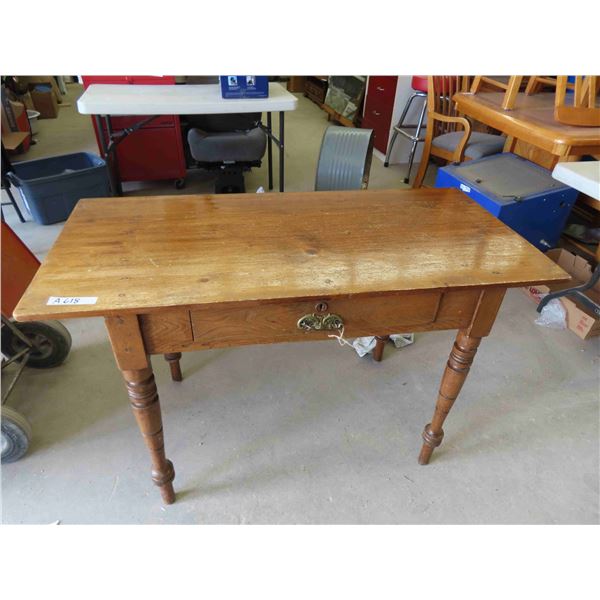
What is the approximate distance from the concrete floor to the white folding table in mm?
1165

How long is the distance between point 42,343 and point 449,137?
273 centimetres

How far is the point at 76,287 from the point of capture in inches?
32.8

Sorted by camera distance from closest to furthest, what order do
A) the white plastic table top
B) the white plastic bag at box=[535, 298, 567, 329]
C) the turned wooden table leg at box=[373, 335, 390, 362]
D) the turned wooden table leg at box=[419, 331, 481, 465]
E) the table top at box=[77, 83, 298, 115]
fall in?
the turned wooden table leg at box=[419, 331, 481, 465] < the white plastic table top < the turned wooden table leg at box=[373, 335, 390, 362] < the white plastic bag at box=[535, 298, 567, 329] < the table top at box=[77, 83, 298, 115]

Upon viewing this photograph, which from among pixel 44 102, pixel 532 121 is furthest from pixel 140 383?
pixel 44 102

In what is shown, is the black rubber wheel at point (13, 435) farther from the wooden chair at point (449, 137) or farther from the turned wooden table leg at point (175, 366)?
the wooden chair at point (449, 137)

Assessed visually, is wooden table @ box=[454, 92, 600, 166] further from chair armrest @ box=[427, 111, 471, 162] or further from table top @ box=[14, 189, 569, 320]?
table top @ box=[14, 189, 569, 320]

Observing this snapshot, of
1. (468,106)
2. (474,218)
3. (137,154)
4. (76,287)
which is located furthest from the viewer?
(137,154)

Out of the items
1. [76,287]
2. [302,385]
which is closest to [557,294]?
[302,385]

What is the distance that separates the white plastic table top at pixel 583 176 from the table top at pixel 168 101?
1.50 m

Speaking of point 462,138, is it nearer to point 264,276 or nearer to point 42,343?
point 264,276

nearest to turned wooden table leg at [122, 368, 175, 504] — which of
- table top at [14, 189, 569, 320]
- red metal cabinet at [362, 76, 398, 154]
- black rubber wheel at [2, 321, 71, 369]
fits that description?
table top at [14, 189, 569, 320]

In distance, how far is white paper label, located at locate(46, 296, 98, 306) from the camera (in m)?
0.78

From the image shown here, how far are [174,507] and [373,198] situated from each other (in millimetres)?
1134

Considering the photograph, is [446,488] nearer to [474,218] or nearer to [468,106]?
[474,218]
